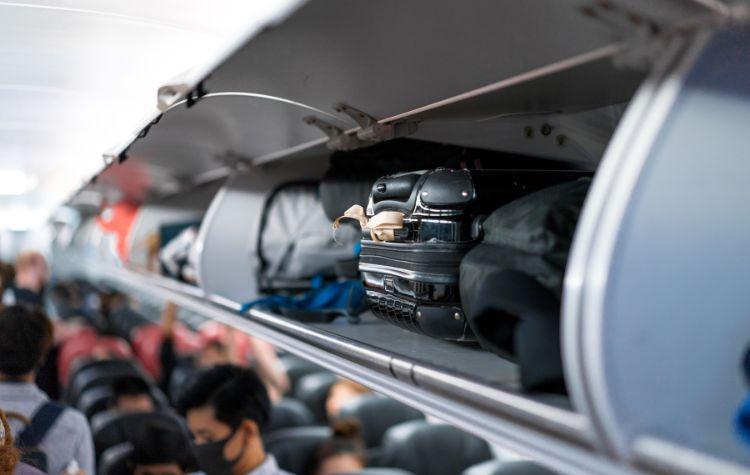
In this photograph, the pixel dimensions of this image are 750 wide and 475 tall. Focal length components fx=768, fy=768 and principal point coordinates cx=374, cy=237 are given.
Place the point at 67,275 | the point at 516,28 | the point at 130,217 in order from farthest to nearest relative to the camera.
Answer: the point at 67,275
the point at 130,217
the point at 516,28

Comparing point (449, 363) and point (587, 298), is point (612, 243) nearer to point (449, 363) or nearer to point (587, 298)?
point (587, 298)

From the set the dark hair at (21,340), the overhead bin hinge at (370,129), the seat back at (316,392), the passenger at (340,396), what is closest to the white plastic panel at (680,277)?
the overhead bin hinge at (370,129)

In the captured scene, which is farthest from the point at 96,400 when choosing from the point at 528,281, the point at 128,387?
the point at 528,281

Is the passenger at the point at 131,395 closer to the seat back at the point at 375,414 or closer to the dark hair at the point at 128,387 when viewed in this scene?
the dark hair at the point at 128,387

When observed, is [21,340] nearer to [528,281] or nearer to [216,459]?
[216,459]

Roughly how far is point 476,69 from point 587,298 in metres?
0.48

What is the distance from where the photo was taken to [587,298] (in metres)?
0.69

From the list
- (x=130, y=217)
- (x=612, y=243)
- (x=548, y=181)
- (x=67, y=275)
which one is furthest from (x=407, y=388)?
(x=67, y=275)

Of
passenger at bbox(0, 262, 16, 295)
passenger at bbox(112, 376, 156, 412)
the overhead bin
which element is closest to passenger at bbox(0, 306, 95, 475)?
the overhead bin

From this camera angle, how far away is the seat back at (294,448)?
340 centimetres

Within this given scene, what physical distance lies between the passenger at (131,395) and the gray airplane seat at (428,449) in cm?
109

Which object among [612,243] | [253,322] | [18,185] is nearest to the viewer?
[612,243]

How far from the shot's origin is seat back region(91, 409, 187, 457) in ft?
9.99

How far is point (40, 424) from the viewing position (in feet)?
7.05
